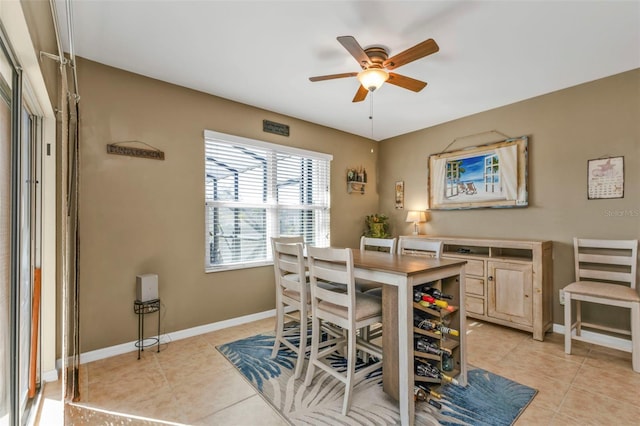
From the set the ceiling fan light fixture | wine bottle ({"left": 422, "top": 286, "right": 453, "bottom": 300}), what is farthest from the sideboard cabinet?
the ceiling fan light fixture

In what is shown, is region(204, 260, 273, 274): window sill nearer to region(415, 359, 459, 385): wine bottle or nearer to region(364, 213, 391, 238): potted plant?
region(364, 213, 391, 238): potted plant

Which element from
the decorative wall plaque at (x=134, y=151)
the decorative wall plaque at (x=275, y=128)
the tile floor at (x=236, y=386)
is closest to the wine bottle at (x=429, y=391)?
the tile floor at (x=236, y=386)

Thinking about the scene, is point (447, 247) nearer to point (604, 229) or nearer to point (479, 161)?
point (479, 161)

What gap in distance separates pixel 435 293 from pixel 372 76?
5.31 ft

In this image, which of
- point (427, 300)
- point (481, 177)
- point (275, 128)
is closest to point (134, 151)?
point (275, 128)

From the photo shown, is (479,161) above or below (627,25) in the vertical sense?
below

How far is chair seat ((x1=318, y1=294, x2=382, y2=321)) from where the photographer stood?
198 centimetres

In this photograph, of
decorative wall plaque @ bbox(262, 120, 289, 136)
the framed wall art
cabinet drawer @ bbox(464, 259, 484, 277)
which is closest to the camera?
cabinet drawer @ bbox(464, 259, 484, 277)

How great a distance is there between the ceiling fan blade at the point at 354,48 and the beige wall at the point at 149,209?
189 cm

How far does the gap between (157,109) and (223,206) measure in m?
1.17

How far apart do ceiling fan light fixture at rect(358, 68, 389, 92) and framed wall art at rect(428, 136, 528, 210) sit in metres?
2.21

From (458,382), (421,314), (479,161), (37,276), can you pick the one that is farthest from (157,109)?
(479,161)

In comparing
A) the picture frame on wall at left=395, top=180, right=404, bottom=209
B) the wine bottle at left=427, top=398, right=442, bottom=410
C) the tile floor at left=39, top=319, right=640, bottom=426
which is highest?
the picture frame on wall at left=395, top=180, right=404, bottom=209

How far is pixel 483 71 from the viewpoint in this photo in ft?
9.36
